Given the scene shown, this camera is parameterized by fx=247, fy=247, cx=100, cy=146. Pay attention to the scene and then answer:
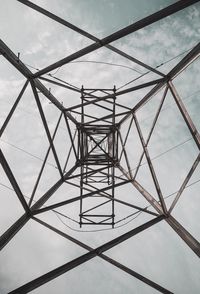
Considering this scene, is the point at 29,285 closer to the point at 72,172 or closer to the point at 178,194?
the point at 178,194

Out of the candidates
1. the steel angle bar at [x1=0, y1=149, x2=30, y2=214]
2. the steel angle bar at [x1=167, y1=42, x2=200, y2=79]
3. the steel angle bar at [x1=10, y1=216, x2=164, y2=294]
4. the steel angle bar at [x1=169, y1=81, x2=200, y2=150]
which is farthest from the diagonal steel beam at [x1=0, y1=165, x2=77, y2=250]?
the steel angle bar at [x1=167, y1=42, x2=200, y2=79]

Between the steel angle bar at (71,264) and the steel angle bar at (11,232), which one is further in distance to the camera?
the steel angle bar at (11,232)

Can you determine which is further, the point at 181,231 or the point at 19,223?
the point at 19,223

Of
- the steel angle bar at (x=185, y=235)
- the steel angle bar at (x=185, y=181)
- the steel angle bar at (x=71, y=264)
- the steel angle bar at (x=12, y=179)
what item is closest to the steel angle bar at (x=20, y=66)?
the steel angle bar at (x=12, y=179)

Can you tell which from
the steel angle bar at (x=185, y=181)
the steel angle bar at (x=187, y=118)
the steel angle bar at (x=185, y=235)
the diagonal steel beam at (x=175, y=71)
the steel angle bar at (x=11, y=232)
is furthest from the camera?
the steel angle bar at (x=185, y=181)

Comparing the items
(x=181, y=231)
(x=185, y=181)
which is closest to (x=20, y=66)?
(x=185, y=181)

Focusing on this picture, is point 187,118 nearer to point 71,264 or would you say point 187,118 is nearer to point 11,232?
point 71,264

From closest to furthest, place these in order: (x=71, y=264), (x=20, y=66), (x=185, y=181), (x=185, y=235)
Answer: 1. (x=71, y=264)
2. (x=185, y=235)
3. (x=20, y=66)
4. (x=185, y=181)

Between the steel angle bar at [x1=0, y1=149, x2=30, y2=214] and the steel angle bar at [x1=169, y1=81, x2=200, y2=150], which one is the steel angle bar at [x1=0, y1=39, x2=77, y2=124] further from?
the steel angle bar at [x1=169, y1=81, x2=200, y2=150]

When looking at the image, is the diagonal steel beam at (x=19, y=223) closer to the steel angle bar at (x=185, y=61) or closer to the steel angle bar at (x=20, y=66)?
the steel angle bar at (x=20, y=66)

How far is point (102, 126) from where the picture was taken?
11.6 meters

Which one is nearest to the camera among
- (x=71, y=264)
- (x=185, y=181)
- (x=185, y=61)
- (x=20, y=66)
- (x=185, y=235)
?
(x=71, y=264)

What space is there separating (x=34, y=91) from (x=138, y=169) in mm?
4370

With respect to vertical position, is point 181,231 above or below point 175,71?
below
